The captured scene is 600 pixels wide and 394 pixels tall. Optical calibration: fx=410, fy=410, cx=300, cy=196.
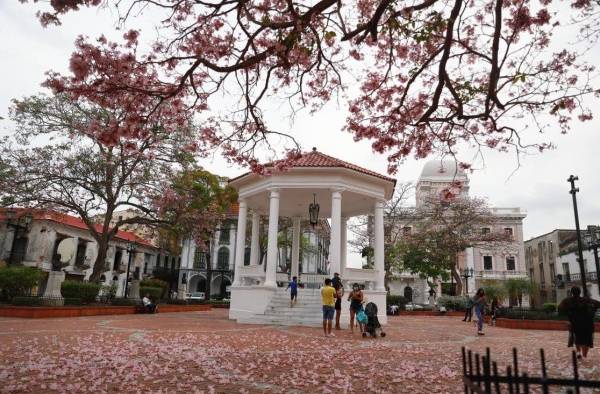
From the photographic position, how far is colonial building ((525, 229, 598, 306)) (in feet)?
142

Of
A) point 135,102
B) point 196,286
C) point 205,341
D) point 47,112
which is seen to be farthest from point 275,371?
point 196,286

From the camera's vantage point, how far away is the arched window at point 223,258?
177 ft

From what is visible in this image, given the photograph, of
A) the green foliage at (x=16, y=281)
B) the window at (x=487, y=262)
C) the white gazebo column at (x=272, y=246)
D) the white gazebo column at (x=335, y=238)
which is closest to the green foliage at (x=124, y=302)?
the green foliage at (x=16, y=281)

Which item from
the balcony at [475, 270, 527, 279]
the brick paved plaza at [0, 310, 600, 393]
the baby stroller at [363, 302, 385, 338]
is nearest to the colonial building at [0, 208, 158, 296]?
the brick paved plaza at [0, 310, 600, 393]

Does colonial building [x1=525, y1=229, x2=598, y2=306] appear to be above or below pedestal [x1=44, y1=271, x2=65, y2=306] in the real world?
above

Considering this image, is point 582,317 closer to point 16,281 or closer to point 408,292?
point 16,281

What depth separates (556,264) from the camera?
4962cm

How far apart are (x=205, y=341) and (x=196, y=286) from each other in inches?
1829

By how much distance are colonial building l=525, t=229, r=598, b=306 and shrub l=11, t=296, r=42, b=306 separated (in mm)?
45366

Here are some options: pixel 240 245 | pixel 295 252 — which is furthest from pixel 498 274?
pixel 240 245

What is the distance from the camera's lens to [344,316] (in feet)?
50.5

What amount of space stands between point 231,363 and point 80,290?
1573 cm

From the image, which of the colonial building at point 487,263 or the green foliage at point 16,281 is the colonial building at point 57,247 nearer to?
the green foliage at point 16,281

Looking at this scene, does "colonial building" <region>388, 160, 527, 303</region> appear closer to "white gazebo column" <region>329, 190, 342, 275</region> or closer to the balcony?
the balcony
